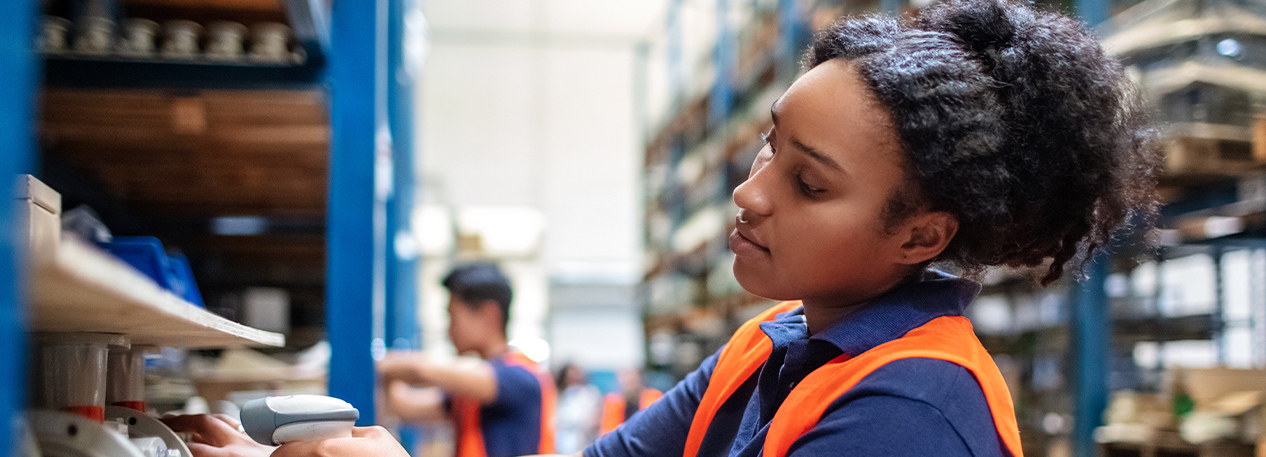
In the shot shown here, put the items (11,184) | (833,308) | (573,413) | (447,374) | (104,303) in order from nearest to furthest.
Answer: (11,184), (104,303), (833,308), (447,374), (573,413)

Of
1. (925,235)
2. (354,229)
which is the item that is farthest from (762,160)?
(354,229)

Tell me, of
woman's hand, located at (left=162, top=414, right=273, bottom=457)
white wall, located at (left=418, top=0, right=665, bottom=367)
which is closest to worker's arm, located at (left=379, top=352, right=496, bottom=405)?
woman's hand, located at (left=162, top=414, right=273, bottom=457)

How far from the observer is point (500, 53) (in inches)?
680

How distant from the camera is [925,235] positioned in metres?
1.22

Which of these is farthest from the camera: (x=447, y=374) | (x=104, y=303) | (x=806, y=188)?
(x=447, y=374)

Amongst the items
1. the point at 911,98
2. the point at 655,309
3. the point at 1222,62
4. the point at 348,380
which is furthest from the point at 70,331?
the point at 655,309

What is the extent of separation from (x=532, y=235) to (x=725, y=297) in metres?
8.73

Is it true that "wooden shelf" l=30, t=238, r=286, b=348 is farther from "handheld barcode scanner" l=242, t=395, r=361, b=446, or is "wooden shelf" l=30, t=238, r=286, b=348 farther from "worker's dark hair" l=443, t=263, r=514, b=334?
"worker's dark hair" l=443, t=263, r=514, b=334

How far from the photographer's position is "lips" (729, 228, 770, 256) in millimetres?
1263

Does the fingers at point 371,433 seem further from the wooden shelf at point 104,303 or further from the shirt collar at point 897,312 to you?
the shirt collar at point 897,312

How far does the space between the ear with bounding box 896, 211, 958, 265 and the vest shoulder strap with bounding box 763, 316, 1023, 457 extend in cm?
10

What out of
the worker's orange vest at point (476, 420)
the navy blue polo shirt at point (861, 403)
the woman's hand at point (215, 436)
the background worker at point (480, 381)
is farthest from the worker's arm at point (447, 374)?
the woman's hand at point (215, 436)

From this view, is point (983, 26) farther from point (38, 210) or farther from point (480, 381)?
point (480, 381)

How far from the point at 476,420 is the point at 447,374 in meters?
0.41
